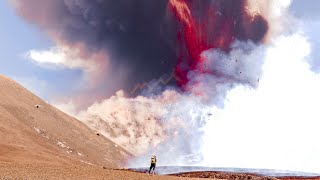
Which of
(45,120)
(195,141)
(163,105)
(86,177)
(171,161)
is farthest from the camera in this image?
(163,105)

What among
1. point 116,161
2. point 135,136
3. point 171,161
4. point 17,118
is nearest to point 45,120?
point 17,118

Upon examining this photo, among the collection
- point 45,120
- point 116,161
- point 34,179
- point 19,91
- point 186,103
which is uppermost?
point 186,103

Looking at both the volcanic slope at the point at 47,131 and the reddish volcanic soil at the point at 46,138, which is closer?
the reddish volcanic soil at the point at 46,138

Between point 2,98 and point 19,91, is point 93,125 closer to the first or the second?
point 19,91

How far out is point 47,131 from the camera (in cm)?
9700

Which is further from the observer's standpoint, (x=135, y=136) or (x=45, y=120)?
(x=135, y=136)

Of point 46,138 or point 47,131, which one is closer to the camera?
point 46,138

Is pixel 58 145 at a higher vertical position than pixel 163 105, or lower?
lower

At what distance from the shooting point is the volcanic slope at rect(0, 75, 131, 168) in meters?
80.8

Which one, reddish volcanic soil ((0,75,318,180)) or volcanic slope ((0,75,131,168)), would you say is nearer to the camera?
reddish volcanic soil ((0,75,318,180))

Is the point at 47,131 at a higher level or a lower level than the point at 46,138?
higher

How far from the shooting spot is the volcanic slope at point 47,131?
3179 inches

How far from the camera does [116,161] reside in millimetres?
109562

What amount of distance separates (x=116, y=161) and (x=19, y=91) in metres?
29.2
